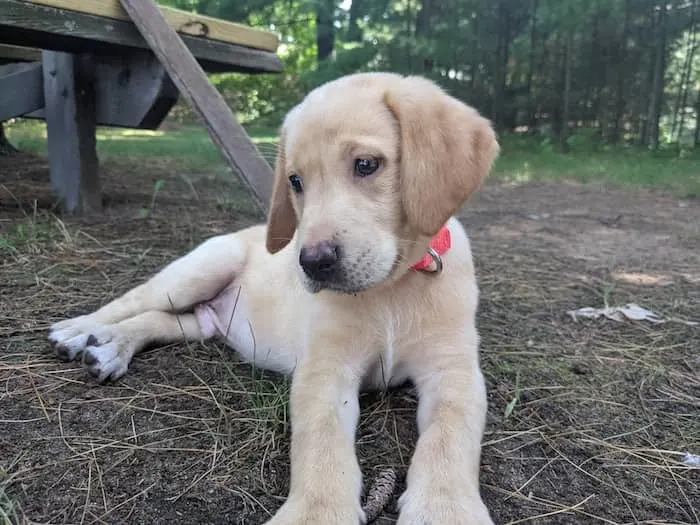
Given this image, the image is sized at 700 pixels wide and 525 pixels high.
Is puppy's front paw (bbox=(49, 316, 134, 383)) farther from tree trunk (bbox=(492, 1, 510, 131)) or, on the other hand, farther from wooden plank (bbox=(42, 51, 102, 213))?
tree trunk (bbox=(492, 1, 510, 131))

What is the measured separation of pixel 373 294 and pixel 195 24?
311 centimetres

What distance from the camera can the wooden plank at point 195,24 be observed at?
385cm

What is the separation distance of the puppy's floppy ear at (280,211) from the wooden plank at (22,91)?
3.11m

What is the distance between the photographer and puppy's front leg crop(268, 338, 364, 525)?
5.38 ft

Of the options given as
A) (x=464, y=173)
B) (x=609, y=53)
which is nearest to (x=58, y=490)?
(x=464, y=173)

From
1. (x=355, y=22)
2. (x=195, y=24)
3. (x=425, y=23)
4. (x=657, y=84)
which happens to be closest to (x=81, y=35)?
(x=195, y=24)

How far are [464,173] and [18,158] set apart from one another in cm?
724

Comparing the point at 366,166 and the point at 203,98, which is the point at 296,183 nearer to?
the point at 366,166

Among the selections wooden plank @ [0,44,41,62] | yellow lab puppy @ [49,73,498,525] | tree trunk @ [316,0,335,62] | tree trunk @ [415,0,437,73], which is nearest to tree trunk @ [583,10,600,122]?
tree trunk @ [415,0,437,73]

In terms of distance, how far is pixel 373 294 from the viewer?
7.78ft

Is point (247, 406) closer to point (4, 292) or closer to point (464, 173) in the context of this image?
point (464, 173)

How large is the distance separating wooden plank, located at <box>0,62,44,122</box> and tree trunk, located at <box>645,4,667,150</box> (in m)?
14.2

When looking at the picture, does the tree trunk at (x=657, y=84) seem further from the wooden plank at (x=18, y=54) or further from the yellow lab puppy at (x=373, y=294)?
the yellow lab puppy at (x=373, y=294)

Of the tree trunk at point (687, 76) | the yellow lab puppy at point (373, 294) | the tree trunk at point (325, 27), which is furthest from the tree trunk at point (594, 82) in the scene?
the yellow lab puppy at point (373, 294)
